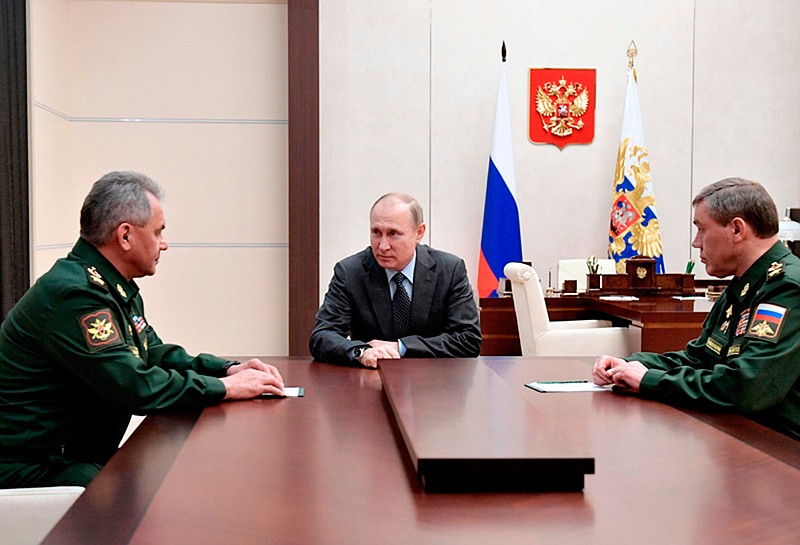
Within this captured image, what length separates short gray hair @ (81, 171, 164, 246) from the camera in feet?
7.93

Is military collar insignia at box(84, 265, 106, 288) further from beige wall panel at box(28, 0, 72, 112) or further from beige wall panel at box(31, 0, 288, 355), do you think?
beige wall panel at box(31, 0, 288, 355)

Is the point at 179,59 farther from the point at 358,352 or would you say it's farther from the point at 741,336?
the point at 741,336

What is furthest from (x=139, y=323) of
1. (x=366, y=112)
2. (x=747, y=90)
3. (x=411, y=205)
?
(x=747, y=90)

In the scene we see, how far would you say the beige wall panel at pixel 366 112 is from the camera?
288 inches

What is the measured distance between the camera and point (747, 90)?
7.52 meters

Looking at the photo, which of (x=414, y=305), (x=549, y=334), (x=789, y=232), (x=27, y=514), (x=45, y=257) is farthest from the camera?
(x=789, y=232)

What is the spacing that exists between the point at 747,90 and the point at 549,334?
3556 mm

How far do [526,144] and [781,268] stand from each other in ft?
17.1

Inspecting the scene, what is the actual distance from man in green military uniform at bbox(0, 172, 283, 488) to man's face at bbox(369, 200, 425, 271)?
3.91ft

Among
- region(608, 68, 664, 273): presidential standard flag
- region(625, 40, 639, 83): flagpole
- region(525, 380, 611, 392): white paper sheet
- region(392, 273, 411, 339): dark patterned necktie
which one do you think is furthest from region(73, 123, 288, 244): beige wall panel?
region(525, 380, 611, 392): white paper sheet

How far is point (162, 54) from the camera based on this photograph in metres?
7.16

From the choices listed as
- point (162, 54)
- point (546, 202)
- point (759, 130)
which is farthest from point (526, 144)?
point (162, 54)

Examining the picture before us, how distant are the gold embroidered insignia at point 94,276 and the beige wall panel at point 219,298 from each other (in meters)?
5.04

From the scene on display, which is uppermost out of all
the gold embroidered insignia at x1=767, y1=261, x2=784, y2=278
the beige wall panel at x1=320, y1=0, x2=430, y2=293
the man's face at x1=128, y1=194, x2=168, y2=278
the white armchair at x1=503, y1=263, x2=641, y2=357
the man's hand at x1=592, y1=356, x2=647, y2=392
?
the beige wall panel at x1=320, y1=0, x2=430, y2=293
